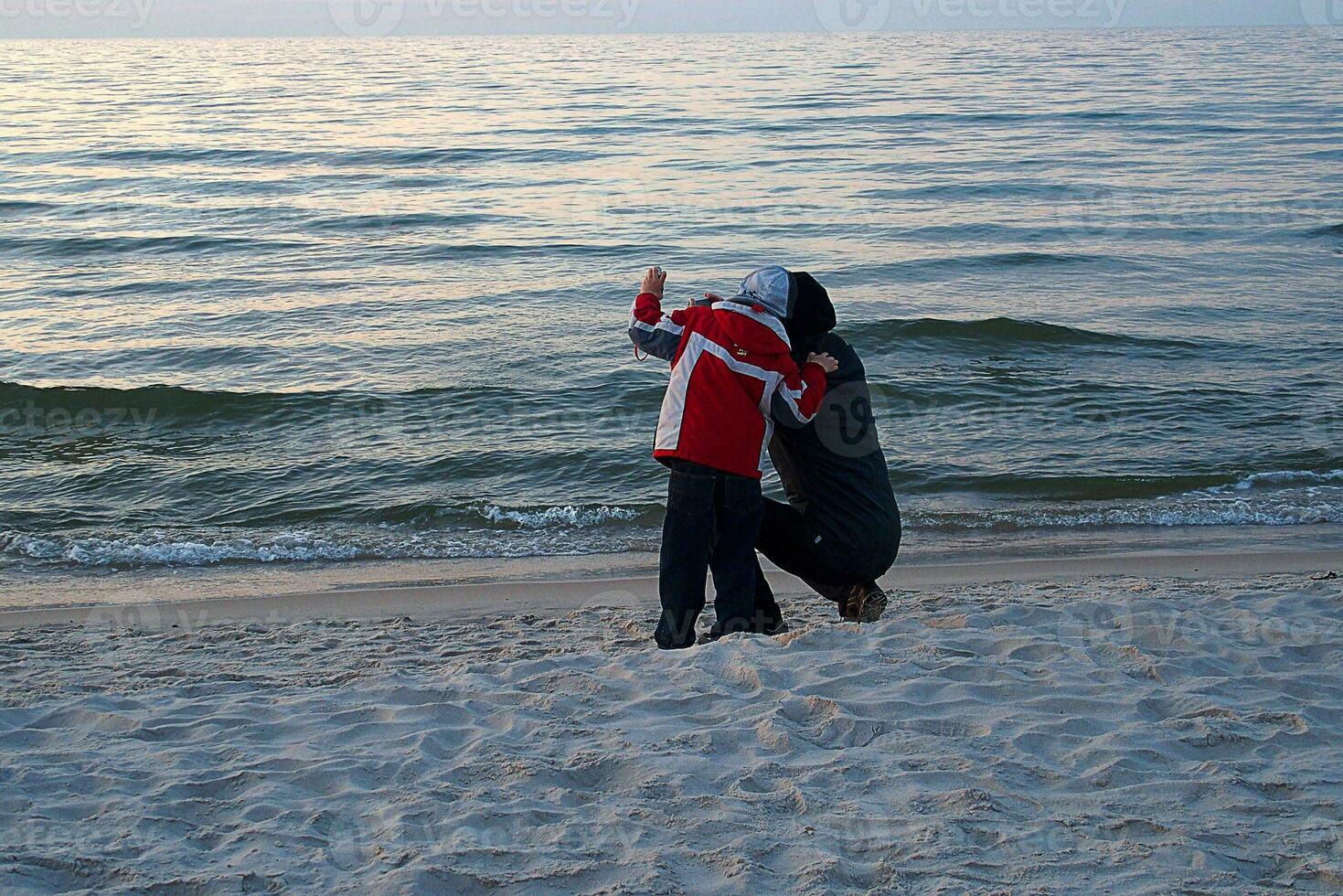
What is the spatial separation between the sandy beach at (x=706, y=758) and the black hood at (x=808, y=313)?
1258 millimetres

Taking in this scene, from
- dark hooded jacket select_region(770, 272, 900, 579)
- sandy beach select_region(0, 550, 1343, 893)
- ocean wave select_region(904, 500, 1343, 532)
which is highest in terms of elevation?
dark hooded jacket select_region(770, 272, 900, 579)

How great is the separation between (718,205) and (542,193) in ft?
12.2

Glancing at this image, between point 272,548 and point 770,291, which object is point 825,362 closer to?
point 770,291

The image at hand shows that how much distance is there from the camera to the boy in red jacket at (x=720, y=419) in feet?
14.8

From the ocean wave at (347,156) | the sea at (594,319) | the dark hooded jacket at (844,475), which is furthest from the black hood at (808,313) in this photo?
the ocean wave at (347,156)

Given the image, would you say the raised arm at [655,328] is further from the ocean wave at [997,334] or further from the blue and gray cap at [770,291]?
the ocean wave at [997,334]

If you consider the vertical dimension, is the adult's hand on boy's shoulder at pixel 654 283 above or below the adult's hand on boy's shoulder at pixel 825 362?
above

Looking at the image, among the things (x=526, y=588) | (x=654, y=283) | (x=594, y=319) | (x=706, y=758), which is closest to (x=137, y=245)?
(x=594, y=319)

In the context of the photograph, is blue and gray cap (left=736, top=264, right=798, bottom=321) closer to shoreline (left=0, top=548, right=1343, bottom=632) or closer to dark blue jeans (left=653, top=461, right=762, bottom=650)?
dark blue jeans (left=653, top=461, right=762, bottom=650)

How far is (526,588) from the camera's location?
21.5 ft

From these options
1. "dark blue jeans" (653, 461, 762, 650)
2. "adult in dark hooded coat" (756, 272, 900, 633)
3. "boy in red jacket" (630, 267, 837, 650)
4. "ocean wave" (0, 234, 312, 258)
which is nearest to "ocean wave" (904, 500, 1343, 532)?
"adult in dark hooded coat" (756, 272, 900, 633)

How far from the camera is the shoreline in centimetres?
605

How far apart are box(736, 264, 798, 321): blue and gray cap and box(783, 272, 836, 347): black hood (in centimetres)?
11

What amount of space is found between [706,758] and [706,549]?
136 centimetres
